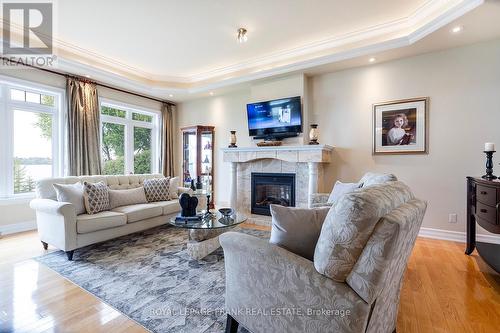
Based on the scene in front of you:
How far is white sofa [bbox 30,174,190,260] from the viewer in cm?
273

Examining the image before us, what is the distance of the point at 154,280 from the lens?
7.54 feet

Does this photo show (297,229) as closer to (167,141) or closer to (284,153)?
(284,153)

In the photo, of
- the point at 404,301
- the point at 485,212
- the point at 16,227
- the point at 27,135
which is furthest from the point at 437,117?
the point at 16,227

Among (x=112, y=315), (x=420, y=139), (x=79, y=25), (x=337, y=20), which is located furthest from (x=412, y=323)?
(x=79, y=25)

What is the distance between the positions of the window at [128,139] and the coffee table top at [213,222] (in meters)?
3.39

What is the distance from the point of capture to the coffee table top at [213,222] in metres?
2.61

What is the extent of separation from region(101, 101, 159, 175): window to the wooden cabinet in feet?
19.8

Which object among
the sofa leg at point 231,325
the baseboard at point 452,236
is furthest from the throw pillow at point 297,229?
the baseboard at point 452,236

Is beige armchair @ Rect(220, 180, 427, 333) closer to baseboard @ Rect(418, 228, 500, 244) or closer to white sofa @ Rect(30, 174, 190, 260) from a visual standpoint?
white sofa @ Rect(30, 174, 190, 260)

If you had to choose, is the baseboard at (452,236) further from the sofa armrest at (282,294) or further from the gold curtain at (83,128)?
the gold curtain at (83,128)

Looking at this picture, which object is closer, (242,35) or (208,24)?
(208,24)

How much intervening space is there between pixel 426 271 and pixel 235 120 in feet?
13.9

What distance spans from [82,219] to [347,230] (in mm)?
2969

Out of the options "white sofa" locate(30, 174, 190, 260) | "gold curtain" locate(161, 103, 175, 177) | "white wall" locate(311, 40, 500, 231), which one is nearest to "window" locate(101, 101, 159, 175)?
"gold curtain" locate(161, 103, 175, 177)
